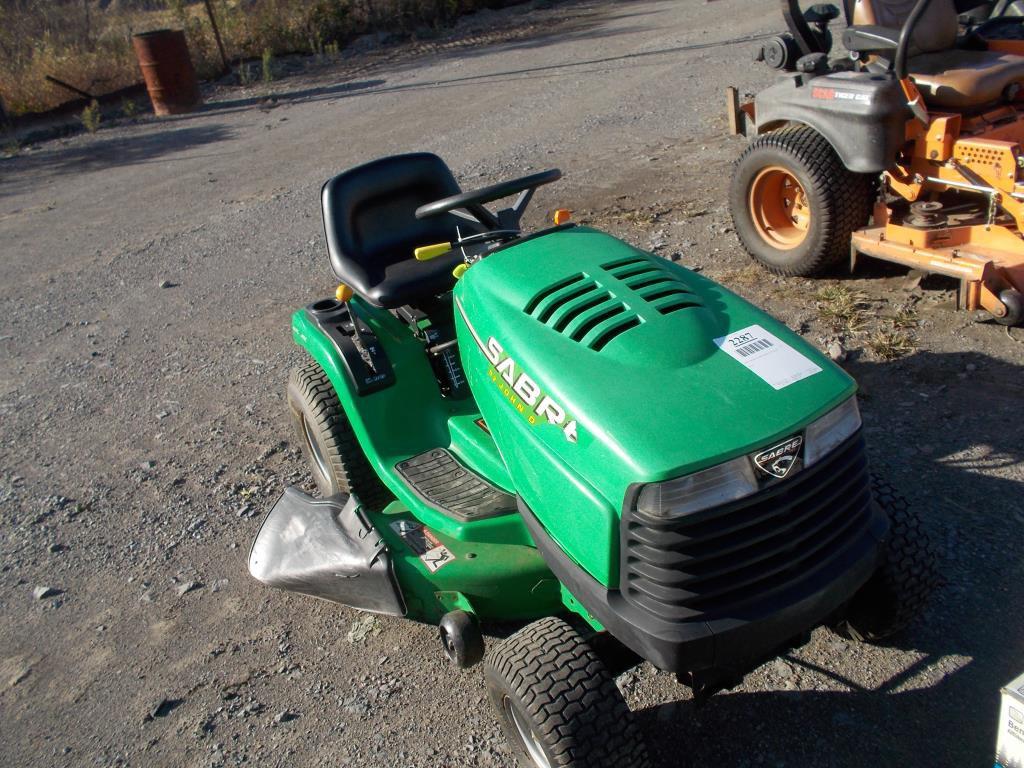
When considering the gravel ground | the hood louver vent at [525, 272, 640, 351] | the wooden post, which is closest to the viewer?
the hood louver vent at [525, 272, 640, 351]

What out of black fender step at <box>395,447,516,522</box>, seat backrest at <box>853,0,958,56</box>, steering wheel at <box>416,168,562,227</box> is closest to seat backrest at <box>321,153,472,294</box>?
steering wheel at <box>416,168,562,227</box>

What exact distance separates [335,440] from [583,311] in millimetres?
1350

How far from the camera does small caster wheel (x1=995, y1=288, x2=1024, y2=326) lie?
4051 mm

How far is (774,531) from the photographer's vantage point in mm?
2006

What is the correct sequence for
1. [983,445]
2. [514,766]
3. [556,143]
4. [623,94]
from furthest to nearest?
[623,94], [556,143], [983,445], [514,766]

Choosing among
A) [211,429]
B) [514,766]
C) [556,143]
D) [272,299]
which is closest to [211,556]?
[211,429]

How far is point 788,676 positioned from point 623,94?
26.9 feet

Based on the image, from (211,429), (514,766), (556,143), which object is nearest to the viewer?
(514,766)

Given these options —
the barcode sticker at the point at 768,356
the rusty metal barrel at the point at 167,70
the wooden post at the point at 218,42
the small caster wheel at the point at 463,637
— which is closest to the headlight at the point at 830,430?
the barcode sticker at the point at 768,356

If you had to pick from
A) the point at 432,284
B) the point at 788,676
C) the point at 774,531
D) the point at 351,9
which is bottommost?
the point at 788,676

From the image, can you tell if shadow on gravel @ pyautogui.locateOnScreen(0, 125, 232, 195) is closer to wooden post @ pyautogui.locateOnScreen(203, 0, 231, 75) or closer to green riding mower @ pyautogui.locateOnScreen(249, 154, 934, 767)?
wooden post @ pyautogui.locateOnScreen(203, 0, 231, 75)

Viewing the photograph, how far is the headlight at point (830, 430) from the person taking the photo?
204cm

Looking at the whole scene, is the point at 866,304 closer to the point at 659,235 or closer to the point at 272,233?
the point at 659,235

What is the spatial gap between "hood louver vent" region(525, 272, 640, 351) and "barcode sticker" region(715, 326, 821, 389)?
0.84ft
